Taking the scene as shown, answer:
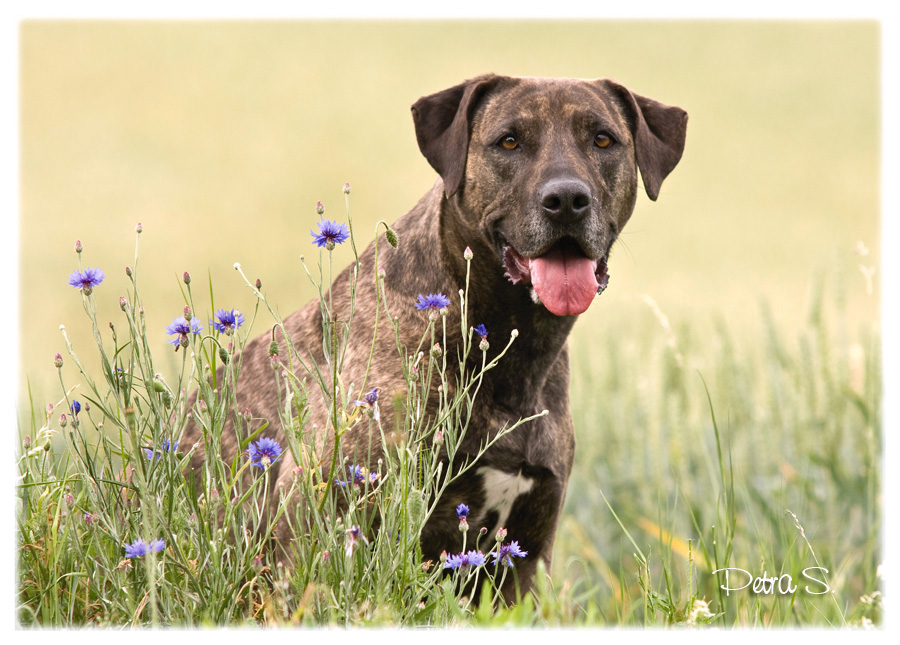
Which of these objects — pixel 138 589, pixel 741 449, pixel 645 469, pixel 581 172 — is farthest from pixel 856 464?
pixel 138 589

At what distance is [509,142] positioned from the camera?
137 inches

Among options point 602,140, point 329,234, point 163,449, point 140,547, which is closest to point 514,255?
point 602,140

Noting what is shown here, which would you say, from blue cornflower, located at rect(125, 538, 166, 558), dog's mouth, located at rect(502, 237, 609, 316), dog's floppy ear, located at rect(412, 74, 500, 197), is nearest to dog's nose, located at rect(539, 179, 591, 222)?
dog's mouth, located at rect(502, 237, 609, 316)

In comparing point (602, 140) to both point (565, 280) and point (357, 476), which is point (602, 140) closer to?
point (565, 280)

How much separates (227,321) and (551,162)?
1.34m

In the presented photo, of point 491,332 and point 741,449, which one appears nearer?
point 491,332

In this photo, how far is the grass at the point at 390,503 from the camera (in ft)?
8.07

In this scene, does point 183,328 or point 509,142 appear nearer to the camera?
point 183,328

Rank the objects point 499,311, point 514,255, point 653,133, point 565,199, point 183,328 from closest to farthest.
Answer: point 183,328, point 565,199, point 514,255, point 499,311, point 653,133

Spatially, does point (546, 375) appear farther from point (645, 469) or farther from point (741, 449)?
point (741, 449)

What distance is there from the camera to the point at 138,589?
2.62m

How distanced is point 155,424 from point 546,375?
1.60m

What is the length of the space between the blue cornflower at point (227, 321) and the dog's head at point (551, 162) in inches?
43.9

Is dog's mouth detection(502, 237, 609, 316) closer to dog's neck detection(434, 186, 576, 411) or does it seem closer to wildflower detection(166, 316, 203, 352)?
dog's neck detection(434, 186, 576, 411)
